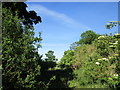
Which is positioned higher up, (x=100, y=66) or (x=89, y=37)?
(x=89, y=37)

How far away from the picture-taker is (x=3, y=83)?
5.41 m

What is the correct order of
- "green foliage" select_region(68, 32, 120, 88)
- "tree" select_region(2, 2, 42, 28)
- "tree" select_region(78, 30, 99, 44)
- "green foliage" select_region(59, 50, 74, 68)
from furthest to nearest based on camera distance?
"tree" select_region(78, 30, 99, 44) < "green foliage" select_region(59, 50, 74, 68) < "tree" select_region(2, 2, 42, 28) < "green foliage" select_region(68, 32, 120, 88)

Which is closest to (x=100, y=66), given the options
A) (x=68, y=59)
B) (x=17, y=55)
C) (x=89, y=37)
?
(x=17, y=55)

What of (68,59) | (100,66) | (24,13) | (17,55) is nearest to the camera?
(17,55)

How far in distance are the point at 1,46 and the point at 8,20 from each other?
1120 millimetres

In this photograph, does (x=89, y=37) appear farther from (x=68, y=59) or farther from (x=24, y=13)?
(x=24, y=13)

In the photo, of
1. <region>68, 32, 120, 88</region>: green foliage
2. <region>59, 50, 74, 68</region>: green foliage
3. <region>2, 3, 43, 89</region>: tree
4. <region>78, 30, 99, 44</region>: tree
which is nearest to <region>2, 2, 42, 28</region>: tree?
<region>2, 3, 43, 89</region>: tree

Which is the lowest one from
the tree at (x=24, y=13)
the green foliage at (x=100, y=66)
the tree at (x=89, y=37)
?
the green foliage at (x=100, y=66)

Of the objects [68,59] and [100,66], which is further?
[68,59]

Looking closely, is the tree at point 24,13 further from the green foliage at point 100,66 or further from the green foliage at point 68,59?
the green foliage at point 68,59

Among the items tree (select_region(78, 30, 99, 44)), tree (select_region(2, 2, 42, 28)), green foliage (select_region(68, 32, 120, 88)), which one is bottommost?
green foliage (select_region(68, 32, 120, 88))

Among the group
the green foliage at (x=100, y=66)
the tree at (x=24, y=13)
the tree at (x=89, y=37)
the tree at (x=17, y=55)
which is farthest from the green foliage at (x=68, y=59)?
the tree at (x=89, y=37)

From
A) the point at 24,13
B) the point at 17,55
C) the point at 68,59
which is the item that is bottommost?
the point at 17,55

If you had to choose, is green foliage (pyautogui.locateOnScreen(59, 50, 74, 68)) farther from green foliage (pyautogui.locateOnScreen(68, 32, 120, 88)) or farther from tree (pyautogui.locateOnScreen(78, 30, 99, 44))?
tree (pyautogui.locateOnScreen(78, 30, 99, 44))
